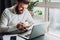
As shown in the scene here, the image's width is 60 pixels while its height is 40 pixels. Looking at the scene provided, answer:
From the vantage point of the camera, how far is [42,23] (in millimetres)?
2014

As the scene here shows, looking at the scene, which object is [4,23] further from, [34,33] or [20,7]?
[34,33]

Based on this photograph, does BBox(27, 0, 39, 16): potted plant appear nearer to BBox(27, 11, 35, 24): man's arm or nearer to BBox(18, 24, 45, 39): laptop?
BBox(27, 11, 35, 24): man's arm

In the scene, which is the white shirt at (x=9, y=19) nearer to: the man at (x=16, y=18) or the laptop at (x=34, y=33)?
the man at (x=16, y=18)

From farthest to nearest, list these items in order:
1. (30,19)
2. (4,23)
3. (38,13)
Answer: (38,13)
(30,19)
(4,23)

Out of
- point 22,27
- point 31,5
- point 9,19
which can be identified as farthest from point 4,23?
point 31,5

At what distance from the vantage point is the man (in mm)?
1854

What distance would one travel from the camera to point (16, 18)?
6.21ft

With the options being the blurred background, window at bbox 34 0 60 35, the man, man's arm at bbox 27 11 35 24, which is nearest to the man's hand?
the man

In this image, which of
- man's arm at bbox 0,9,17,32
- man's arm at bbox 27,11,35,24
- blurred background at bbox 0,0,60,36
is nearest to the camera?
man's arm at bbox 0,9,17,32

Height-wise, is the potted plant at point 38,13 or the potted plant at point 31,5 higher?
the potted plant at point 31,5

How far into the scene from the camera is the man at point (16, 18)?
1.85 m

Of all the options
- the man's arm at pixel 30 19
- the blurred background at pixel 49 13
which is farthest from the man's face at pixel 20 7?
the blurred background at pixel 49 13

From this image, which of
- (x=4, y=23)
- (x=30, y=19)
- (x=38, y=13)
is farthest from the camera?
(x=38, y=13)

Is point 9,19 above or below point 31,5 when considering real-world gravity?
below
